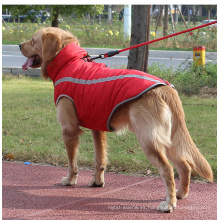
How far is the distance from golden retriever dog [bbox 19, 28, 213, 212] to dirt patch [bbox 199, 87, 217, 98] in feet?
18.8

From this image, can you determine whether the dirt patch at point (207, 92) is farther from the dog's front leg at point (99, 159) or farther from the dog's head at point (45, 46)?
the dog's head at point (45, 46)

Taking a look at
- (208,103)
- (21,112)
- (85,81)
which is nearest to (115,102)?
(85,81)

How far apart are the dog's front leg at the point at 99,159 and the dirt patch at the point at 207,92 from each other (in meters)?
5.71

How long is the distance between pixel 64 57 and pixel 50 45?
0.75ft

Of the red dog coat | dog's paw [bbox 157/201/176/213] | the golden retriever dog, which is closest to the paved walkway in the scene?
dog's paw [bbox 157/201/176/213]

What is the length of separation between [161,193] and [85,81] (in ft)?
5.19

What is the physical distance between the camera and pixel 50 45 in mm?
4379

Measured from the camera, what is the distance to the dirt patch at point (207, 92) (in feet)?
31.5

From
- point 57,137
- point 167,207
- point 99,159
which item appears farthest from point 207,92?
point 167,207

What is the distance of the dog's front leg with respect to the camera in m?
4.50

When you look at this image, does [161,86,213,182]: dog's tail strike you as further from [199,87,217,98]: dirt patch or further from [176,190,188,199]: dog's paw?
[199,87,217,98]: dirt patch

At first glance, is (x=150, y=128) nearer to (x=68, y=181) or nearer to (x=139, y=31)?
(x=68, y=181)

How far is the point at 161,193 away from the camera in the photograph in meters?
4.30

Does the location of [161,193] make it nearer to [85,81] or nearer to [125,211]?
[125,211]
